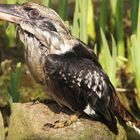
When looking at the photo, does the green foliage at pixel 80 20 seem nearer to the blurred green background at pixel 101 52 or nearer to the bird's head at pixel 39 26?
the blurred green background at pixel 101 52

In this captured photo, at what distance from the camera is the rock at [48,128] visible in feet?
12.4

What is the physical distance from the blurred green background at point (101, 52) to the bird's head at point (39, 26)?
62 cm

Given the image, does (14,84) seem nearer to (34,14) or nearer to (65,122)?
(65,122)

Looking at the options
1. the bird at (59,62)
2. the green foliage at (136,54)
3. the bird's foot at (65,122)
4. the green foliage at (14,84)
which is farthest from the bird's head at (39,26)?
the green foliage at (136,54)

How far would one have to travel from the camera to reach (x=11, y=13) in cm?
371

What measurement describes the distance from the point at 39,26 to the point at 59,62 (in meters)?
0.24

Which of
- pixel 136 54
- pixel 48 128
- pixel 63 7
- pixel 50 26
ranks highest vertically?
pixel 50 26

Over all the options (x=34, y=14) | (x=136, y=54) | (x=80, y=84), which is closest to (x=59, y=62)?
(x=80, y=84)

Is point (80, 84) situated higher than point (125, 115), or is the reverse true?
point (80, 84)

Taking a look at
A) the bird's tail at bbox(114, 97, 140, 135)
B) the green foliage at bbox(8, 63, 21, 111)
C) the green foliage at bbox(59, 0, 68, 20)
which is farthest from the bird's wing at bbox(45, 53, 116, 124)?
the green foliage at bbox(59, 0, 68, 20)

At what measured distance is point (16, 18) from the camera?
12.1 ft

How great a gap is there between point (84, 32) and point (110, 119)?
860 mm

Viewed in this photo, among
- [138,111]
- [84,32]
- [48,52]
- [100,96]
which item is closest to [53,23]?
[48,52]

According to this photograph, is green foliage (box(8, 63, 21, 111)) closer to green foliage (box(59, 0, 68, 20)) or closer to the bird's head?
the bird's head
